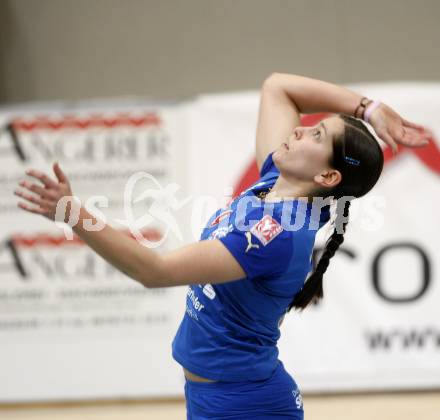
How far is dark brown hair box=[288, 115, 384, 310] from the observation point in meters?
1.82

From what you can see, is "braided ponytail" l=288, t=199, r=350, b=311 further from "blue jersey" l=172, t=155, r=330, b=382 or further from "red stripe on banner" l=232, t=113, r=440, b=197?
"red stripe on banner" l=232, t=113, r=440, b=197

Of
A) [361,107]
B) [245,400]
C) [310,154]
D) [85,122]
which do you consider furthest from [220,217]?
[85,122]

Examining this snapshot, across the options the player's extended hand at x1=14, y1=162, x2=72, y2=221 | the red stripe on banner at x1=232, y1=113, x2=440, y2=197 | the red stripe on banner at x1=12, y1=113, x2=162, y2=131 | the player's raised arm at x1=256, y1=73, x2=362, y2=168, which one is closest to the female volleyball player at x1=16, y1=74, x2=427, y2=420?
the player's raised arm at x1=256, y1=73, x2=362, y2=168

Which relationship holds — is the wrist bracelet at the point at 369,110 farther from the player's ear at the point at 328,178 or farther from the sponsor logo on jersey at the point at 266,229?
the sponsor logo on jersey at the point at 266,229

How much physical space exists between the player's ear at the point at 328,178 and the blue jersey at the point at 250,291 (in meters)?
0.06

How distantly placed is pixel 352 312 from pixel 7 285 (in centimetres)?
193

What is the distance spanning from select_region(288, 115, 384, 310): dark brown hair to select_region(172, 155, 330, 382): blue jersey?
0.17ft

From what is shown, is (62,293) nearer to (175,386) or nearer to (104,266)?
(104,266)

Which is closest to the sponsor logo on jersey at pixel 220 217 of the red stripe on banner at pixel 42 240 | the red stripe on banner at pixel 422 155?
the red stripe on banner at pixel 422 155

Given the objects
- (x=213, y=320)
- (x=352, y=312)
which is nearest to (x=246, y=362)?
(x=213, y=320)

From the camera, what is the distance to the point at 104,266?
13.0 feet

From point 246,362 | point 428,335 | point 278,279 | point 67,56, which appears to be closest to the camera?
point 278,279

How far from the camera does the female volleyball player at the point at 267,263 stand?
1.68 metres

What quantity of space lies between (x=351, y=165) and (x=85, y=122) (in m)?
2.44
